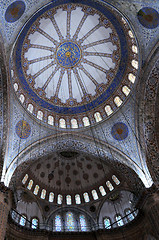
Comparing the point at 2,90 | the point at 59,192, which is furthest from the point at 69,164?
the point at 2,90

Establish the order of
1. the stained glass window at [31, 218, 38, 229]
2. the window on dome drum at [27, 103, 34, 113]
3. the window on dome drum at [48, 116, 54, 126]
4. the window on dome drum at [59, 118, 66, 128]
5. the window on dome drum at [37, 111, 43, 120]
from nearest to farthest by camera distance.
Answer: the window on dome drum at [27, 103, 34, 113] < the stained glass window at [31, 218, 38, 229] < the window on dome drum at [37, 111, 43, 120] < the window on dome drum at [48, 116, 54, 126] < the window on dome drum at [59, 118, 66, 128]

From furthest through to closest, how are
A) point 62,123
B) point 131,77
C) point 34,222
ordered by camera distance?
point 62,123
point 34,222
point 131,77

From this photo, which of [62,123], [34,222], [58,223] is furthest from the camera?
[58,223]

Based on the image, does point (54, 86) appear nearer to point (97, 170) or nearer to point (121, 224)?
point (97, 170)

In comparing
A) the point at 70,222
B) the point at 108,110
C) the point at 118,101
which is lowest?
the point at 70,222

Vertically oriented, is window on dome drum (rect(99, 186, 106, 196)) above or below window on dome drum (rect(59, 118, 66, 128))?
below

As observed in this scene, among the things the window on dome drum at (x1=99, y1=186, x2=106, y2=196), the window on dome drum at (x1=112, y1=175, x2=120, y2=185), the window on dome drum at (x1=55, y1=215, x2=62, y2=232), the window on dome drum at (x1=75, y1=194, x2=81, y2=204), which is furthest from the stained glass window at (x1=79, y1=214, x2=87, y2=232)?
the window on dome drum at (x1=112, y1=175, x2=120, y2=185)

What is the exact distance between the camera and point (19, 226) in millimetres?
11219

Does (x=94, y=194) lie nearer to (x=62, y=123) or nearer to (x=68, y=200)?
(x=68, y=200)

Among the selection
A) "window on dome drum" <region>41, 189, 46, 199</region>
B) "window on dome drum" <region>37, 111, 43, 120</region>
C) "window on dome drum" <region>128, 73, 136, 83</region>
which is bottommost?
"window on dome drum" <region>41, 189, 46, 199</region>

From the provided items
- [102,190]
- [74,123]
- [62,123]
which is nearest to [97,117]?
[74,123]

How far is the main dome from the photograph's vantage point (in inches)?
463

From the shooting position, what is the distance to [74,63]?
14.6 meters

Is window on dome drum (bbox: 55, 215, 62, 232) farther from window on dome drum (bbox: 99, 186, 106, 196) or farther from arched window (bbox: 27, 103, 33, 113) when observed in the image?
arched window (bbox: 27, 103, 33, 113)
